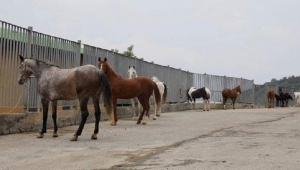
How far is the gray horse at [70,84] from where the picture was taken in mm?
10539

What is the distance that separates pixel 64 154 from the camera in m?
8.18

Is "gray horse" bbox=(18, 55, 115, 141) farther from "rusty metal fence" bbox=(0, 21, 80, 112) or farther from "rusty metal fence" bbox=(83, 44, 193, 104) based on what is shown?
"rusty metal fence" bbox=(83, 44, 193, 104)

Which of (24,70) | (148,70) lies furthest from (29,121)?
(148,70)

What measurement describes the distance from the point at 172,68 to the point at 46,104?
1666 cm

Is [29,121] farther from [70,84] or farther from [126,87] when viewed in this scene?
[126,87]

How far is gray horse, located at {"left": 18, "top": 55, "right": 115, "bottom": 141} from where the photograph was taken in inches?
415

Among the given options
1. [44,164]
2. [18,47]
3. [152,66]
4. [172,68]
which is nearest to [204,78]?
[172,68]

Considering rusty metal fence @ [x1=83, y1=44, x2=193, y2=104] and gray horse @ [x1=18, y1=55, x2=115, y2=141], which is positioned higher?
rusty metal fence @ [x1=83, y1=44, x2=193, y2=104]

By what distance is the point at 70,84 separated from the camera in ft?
35.6

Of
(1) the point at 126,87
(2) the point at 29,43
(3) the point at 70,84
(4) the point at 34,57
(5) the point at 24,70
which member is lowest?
(3) the point at 70,84

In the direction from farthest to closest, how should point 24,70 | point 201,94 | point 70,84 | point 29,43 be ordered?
1. point 201,94
2. point 29,43
3. point 24,70
4. point 70,84

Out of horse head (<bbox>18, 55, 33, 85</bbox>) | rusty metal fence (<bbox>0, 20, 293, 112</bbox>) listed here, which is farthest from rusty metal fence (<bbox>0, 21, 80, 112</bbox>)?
horse head (<bbox>18, 55, 33, 85</bbox>)

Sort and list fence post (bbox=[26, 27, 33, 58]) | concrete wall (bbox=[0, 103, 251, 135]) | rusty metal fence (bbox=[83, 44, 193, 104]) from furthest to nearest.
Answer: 1. rusty metal fence (bbox=[83, 44, 193, 104])
2. fence post (bbox=[26, 27, 33, 58])
3. concrete wall (bbox=[0, 103, 251, 135])

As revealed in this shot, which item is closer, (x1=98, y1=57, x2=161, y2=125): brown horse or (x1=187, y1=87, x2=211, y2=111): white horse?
(x1=98, y1=57, x2=161, y2=125): brown horse
